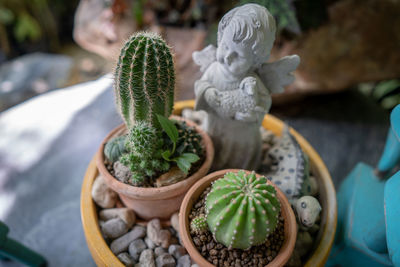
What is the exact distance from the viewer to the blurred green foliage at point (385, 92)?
90.3 inches

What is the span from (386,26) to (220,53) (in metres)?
1.65

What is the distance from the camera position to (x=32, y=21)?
327 cm

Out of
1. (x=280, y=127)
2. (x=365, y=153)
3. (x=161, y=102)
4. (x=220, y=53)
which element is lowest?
(x=365, y=153)

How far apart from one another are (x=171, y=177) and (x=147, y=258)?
30 centimetres

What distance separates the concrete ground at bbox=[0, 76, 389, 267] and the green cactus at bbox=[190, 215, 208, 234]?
654mm

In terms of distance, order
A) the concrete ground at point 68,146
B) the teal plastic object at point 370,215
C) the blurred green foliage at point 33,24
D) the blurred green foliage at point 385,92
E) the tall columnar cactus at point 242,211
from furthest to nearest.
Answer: the blurred green foliage at point 33,24 < the blurred green foliage at point 385,92 < the concrete ground at point 68,146 < the teal plastic object at point 370,215 < the tall columnar cactus at point 242,211

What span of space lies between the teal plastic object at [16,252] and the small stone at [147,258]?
1.70ft

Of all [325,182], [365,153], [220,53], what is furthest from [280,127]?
[365,153]

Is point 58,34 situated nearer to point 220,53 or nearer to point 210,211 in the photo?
point 220,53

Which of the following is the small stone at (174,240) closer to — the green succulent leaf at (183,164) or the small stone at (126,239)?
the small stone at (126,239)

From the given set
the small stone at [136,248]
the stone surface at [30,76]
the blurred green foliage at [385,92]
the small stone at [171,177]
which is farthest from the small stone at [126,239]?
the stone surface at [30,76]

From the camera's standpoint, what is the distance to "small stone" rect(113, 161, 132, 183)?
1.16m

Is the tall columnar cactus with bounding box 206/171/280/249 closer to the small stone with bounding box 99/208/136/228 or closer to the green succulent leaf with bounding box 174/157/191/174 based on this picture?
the green succulent leaf with bounding box 174/157/191/174

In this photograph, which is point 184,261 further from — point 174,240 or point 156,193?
point 156,193
